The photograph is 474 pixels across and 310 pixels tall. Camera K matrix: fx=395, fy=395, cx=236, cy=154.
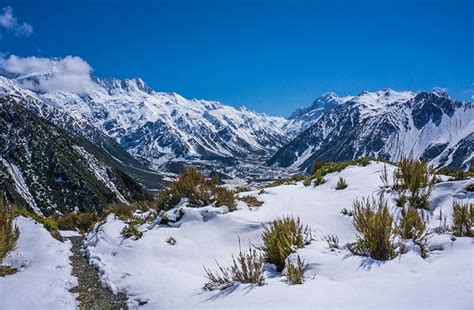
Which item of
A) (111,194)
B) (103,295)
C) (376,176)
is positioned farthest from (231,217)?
(111,194)

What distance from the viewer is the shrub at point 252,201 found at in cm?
1375

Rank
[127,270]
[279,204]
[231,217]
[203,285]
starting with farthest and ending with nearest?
[279,204]
[231,217]
[127,270]
[203,285]

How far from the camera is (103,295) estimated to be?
849 cm

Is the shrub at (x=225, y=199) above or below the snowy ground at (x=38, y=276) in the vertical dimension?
above

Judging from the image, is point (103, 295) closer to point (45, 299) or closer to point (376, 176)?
point (45, 299)

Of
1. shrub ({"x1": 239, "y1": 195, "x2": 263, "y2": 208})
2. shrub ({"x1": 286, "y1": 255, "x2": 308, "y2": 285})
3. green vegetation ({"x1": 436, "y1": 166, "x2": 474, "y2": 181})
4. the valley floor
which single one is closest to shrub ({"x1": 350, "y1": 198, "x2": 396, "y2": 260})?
the valley floor

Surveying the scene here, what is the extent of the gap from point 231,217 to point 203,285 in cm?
410

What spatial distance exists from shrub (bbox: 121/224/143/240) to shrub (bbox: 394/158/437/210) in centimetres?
791

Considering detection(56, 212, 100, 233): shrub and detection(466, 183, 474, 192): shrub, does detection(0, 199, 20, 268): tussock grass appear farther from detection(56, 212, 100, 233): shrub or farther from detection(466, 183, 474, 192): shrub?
detection(466, 183, 474, 192): shrub

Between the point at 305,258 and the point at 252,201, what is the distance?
642 centimetres

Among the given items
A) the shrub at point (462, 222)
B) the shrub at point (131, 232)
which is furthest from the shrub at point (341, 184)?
the shrub at point (131, 232)

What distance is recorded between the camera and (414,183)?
10867mm

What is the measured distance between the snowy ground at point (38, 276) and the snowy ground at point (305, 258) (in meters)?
0.94

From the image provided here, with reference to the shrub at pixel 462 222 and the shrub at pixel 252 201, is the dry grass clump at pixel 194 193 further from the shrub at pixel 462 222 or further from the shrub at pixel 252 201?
the shrub at pixel 462 222
